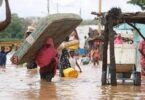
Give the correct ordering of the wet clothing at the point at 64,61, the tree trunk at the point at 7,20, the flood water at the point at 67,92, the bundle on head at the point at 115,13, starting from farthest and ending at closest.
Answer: the wet clothing at the point at 64,61 → the bundle on head at the point at 115,13 → the flood water at the point at 67,92 → the tree trunk at the point at 7,20

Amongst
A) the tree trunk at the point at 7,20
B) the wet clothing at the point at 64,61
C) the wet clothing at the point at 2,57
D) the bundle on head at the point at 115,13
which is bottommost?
the wet clothing at the point at 2,57

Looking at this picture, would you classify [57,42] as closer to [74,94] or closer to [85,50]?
[74,94]

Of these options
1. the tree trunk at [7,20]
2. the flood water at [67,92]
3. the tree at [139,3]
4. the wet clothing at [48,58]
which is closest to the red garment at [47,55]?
the wet clothing at [48,58]

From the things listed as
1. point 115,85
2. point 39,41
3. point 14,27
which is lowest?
point 14,27

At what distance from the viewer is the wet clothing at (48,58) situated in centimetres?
1830

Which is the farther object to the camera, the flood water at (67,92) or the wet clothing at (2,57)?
the wet clothing at (2,57)

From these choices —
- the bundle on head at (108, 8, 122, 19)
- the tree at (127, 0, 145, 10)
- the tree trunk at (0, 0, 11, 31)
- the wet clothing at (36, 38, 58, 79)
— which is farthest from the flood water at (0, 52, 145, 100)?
the tree at (127, 0, 145, 10)

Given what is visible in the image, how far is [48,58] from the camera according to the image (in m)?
18.3

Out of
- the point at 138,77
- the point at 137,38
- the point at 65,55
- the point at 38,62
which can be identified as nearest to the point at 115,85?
the point at 138,77

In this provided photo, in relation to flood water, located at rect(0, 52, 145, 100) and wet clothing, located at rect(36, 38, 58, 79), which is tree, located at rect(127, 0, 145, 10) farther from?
flood water, located at rect(0, 52, 145, 100)

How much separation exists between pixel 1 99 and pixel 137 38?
1917 centimetres

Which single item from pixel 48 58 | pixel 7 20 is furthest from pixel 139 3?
pixel 7 20

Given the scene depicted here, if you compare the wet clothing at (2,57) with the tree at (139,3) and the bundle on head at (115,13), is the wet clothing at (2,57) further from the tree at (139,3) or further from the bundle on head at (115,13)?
the bundle on head at (115,13)

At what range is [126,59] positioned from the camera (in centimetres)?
1786
